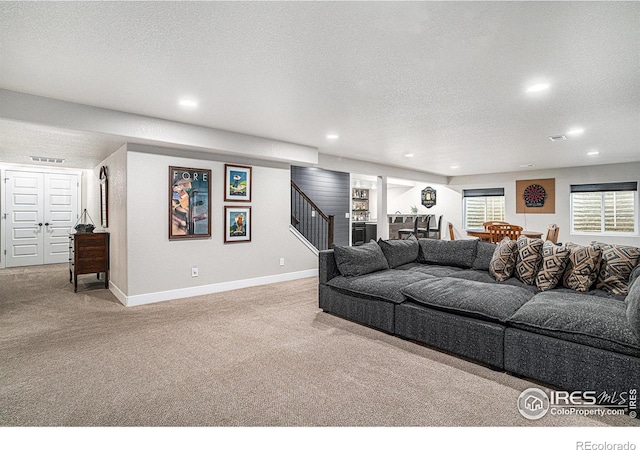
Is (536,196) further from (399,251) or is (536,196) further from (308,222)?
(399,251)

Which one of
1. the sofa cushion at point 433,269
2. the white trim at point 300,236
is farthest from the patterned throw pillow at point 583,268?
the white trim at point 300,236

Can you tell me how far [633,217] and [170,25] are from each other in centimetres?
967

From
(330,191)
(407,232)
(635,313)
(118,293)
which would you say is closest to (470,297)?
(635,313)

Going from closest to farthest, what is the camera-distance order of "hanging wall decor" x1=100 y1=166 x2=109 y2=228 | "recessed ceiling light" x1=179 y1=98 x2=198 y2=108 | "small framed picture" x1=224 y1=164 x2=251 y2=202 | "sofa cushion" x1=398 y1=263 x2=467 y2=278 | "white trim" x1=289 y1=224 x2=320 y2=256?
"recessed ceiling light" x1=179 y1=98 x2=198 y2=108 → "sofa cushion" x1=398 y1=263 x2=467 y2=278 → "small framed picture" x1=224 y1=164 x2=251 y2=202 → "hanging wall decor" x1=100 y1=166 x2=109 y2=228 → "white trim" x1=289 y1=224 x2=320 y2=256

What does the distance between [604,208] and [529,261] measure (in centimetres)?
657

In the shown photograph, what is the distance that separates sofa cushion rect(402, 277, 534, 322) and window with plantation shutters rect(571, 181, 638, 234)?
22.3 feet

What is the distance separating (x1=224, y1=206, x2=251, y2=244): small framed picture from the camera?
506 cm

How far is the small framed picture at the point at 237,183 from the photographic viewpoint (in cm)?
504

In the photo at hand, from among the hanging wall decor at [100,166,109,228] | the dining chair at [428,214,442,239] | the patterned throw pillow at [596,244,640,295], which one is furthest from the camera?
the dining chair at [428,214,442,239]

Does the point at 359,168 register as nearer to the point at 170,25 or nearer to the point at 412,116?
the point at 412,116

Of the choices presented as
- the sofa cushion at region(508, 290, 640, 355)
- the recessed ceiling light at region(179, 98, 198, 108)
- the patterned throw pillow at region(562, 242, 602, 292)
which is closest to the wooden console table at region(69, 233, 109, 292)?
the recessed ceiling light at region(179, 98, 198, 108)

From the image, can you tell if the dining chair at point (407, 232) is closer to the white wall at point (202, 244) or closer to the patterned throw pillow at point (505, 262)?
the white wall at point (202, 244)

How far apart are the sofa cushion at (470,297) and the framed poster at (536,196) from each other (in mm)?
6860

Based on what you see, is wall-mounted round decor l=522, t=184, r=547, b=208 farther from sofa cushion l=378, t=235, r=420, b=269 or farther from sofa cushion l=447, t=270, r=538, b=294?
sofa cushion l=447, t=270, r=538, b=294
